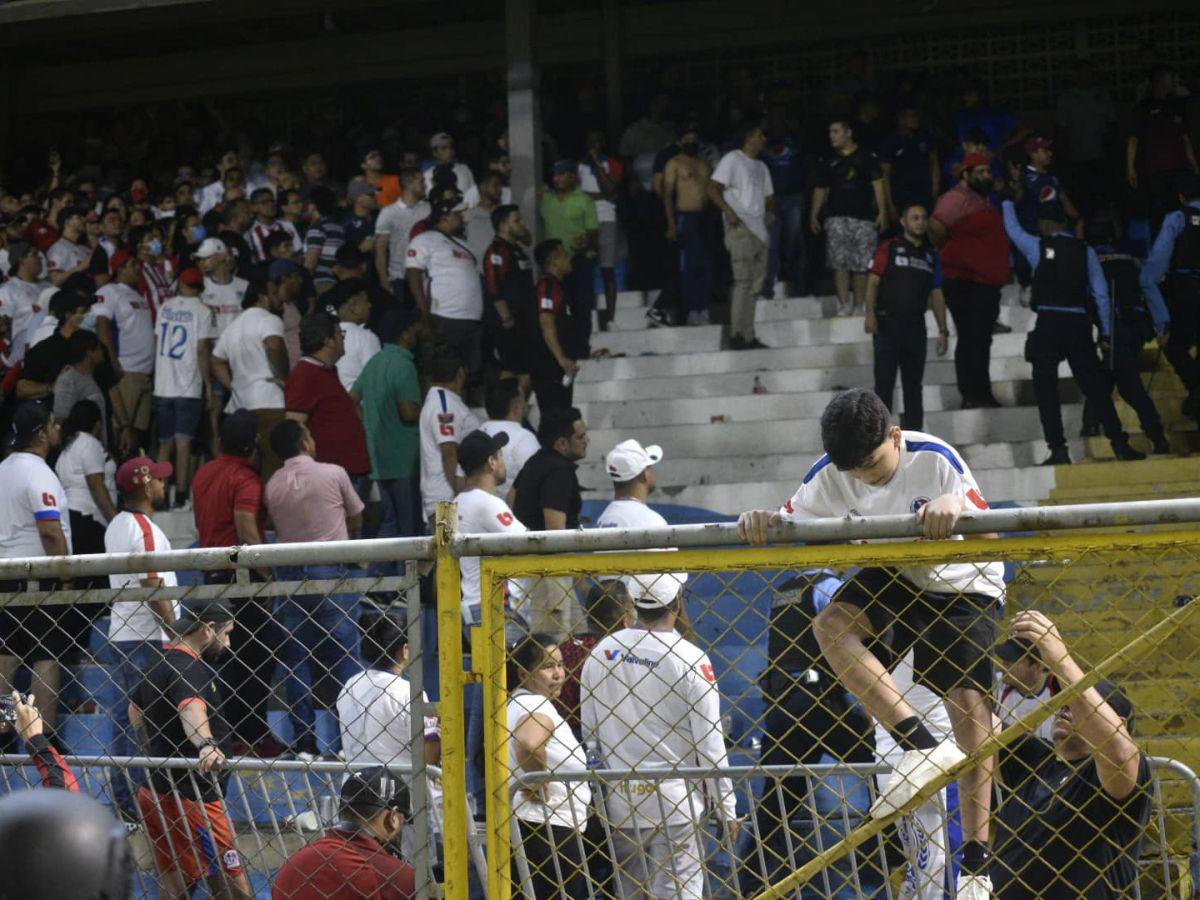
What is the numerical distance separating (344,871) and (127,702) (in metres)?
2.71

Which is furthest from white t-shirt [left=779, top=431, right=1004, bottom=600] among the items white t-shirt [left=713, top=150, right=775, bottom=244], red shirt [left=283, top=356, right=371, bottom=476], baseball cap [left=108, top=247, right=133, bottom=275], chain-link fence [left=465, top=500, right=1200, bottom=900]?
baseball cap [left=108, top=247, right=133, bottom=275]

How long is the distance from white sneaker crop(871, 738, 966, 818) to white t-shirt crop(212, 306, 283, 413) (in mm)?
7931

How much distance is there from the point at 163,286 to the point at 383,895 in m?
9.36

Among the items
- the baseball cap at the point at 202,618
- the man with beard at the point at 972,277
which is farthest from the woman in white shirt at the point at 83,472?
the man with beard at the point at 972,277

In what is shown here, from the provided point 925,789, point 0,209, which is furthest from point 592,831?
point 0,209

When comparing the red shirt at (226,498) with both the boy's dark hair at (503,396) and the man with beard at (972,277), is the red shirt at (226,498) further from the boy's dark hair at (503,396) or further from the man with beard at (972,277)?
the man with beard at (972,277)

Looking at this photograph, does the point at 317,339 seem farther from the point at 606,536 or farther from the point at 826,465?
the point at 606,536

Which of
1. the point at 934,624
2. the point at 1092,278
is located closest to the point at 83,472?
the point at 1092,278

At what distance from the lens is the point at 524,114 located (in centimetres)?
1396

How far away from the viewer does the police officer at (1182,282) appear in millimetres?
11164

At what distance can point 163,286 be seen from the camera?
13.5 meters

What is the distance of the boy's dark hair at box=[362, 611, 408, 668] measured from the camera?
21.6 feet

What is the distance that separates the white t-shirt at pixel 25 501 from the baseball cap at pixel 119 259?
4605mm

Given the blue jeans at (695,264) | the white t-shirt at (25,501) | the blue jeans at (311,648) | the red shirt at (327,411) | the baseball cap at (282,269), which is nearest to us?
the blue jeans at (311,648)
